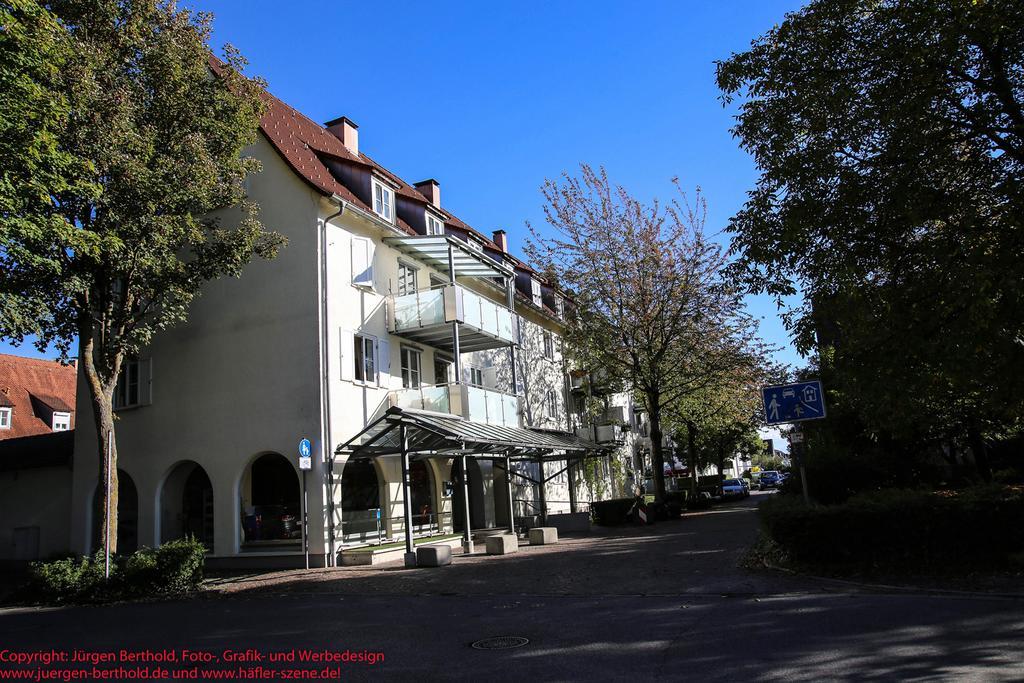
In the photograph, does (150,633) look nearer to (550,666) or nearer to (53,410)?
(550,666)

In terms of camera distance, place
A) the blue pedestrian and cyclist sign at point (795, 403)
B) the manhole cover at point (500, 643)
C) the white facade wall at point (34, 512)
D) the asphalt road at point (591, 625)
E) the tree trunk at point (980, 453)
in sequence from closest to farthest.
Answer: the asphalt road at point (591, 625) < the manhole cover at point (500, 643) < the blue pedestrian and cyclist sign at point (795, 403) < the tree trunk at point (980, 453) < the white facade wall at point (34, 512)

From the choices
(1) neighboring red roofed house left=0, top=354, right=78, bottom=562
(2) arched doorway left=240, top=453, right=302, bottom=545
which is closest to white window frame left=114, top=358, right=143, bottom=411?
(1) neighboring red roofed house left=0, top=354, right=78, bottom=562

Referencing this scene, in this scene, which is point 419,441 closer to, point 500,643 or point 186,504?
point 186,504

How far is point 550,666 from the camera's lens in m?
6.53

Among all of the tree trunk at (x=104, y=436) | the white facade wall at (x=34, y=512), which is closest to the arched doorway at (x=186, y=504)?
the white facade wall at (x=34, y=512)

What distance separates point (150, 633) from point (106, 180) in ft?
32.7

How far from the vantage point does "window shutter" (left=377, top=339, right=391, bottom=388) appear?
20203 millimetres

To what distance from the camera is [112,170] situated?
1476cm

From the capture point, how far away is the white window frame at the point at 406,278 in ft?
72.6

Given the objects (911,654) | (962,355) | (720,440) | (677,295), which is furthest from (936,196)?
(720,440)

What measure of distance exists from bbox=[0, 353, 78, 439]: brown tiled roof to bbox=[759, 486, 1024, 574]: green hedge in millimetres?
35706

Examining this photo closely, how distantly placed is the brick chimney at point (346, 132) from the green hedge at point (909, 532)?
20.9 m

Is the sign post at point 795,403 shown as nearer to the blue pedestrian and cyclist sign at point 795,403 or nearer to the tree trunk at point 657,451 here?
the blue pedestrian and cyclist sign at point 795,403

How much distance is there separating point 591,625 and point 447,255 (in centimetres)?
1595
